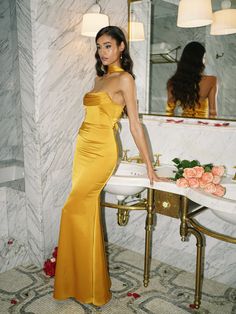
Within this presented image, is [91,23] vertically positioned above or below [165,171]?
above

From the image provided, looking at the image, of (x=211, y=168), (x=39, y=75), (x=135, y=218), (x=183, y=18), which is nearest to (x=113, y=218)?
(x=135, y=218)

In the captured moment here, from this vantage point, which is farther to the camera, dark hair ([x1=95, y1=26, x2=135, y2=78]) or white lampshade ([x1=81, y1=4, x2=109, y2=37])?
white lampshade ([x1=81, y1=4, x2=109, y2=37])

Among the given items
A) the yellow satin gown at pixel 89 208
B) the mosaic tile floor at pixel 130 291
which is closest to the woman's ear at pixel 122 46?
the yellow satin gown at pixel 89 208

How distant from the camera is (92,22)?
9.35ft

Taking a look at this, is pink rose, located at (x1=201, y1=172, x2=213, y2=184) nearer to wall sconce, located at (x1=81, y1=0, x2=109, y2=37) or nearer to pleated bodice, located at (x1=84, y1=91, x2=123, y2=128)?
pleated bodice, located at (x1=84, y1=91, x2=123, y2=128)

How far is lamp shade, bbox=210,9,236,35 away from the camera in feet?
7.91

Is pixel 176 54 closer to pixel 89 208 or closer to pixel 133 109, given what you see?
pixel 133 109

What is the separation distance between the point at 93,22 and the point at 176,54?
2.56 ft

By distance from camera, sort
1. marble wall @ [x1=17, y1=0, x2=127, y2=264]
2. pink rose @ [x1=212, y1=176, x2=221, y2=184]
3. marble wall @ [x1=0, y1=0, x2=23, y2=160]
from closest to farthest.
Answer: pink rose @ [x1=212, y1=176, x2=221, y2=184]
marble wall @ [x1=17, y1=0, x2=127, y2=264]
marble wall @ [x1=0, y1=0, x2=23, y2=160]

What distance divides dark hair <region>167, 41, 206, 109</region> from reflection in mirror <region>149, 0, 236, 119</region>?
5cm

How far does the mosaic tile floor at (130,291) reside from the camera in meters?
2.45

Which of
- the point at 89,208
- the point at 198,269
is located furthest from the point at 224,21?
the point at 198,269

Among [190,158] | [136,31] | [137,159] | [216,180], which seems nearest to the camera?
[216,180]

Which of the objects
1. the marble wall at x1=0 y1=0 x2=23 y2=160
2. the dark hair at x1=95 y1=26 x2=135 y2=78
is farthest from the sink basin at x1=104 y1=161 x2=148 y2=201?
the marble wall at x1=0 y1=0 x2=23 y2=160
